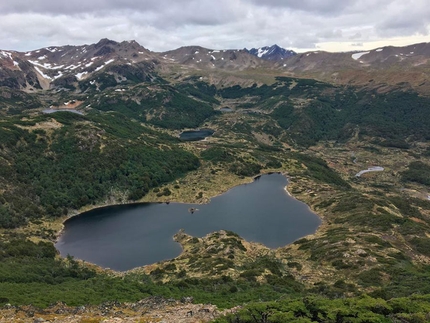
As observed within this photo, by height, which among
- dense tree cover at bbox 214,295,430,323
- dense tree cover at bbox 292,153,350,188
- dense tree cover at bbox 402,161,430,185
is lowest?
dense tree cover at bbox 402,161,430,185

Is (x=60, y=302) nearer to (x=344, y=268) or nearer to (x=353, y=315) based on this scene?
(x=353, y=315)

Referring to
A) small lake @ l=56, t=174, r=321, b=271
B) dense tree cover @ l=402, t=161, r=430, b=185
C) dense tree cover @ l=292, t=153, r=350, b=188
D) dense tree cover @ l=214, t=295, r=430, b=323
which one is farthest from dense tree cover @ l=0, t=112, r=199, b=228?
dense tree cover @ l=402, t=161, r=430, b=185

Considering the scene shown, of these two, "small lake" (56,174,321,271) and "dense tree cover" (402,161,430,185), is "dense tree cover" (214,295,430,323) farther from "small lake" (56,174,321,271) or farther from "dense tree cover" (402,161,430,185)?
"dense tree cover" (402,161,430,185)

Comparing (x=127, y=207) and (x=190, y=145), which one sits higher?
Result: (x=190, y=145)

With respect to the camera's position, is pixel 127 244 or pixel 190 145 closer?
pixel 127 244

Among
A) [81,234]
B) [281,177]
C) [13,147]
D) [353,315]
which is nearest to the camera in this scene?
[353,315]

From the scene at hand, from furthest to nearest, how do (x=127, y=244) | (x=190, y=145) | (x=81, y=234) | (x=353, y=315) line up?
1. (x=190, y=145)
2. (x=81, y=234)
3. (x=127, y=244)
4. (x=353, y=315)

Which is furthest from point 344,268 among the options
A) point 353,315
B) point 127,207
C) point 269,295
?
point 127,207
